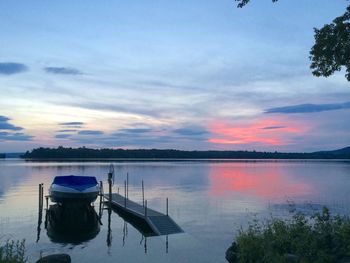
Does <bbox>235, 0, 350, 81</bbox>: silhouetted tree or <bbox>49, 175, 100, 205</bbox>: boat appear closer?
<bbox>235, 0, 350, 81</bbox>: silhouetted tree

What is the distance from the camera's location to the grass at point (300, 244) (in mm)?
14000

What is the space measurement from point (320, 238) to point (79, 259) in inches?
590

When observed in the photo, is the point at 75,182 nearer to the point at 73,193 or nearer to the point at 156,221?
the point at 73,193

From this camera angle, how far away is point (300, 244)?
14578 mm

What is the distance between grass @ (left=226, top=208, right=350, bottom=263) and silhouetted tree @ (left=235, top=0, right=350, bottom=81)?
609 centimetres

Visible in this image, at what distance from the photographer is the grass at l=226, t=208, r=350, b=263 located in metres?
14.0

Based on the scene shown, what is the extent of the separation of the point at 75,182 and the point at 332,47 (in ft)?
88.9

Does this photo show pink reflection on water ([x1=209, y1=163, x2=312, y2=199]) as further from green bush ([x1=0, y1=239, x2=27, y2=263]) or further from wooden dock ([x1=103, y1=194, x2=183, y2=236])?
green bush ([x1=0, y1=239, x2=27, y2=263])

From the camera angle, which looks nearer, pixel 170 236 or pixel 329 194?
pixel 170 236

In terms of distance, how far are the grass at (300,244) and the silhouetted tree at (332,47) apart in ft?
20.0

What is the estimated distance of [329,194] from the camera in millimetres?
60094

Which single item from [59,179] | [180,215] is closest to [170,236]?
[180,215]

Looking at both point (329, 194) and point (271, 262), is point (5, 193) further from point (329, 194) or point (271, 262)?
point (271, 262)

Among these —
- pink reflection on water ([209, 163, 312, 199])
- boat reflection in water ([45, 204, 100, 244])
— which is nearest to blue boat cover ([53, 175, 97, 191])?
boat reflection in water ([45, 204, 100, 244])
